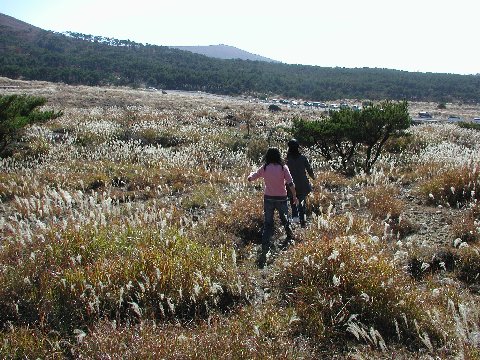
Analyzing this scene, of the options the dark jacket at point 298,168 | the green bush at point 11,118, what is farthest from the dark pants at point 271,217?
the green bush at point 11,118

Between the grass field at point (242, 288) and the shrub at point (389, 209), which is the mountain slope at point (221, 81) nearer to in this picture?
the shrub at point (389, 209)

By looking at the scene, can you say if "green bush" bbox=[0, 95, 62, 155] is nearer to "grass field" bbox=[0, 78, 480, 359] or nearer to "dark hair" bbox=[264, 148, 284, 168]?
"grass field" bbox=[0, 78, 480, 359]

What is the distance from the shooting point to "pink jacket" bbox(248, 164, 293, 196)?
7.02 meters

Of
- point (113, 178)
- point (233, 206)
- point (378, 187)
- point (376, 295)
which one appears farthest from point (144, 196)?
point (376, 295)

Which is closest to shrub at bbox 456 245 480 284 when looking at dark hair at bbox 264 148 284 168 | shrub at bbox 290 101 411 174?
dark hair at bbox 264 148 284 168

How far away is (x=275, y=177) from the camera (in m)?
7.05

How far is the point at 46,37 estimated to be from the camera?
14050cm

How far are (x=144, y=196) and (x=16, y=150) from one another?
7.73 m

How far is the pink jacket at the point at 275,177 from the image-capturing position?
23.0 feet

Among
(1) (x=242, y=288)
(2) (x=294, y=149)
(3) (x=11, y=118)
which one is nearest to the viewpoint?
(1) (x=242, y=288)

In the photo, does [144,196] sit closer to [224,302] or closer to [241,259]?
[241,259]

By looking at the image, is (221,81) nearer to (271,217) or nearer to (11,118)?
(11,118)

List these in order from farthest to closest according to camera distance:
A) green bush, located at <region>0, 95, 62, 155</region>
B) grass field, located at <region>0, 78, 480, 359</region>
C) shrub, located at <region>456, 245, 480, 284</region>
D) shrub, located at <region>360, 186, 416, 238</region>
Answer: green bush, located at <region>0, 95, 62, 155</region> → shrub, located at <region>360, 186, 416, 238</region> → shrub, located at <region>456, 245, 480, 284</region> → grass field, located at <region>0, 78, 480, 359</region>

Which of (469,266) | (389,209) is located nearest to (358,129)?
(389,209)
